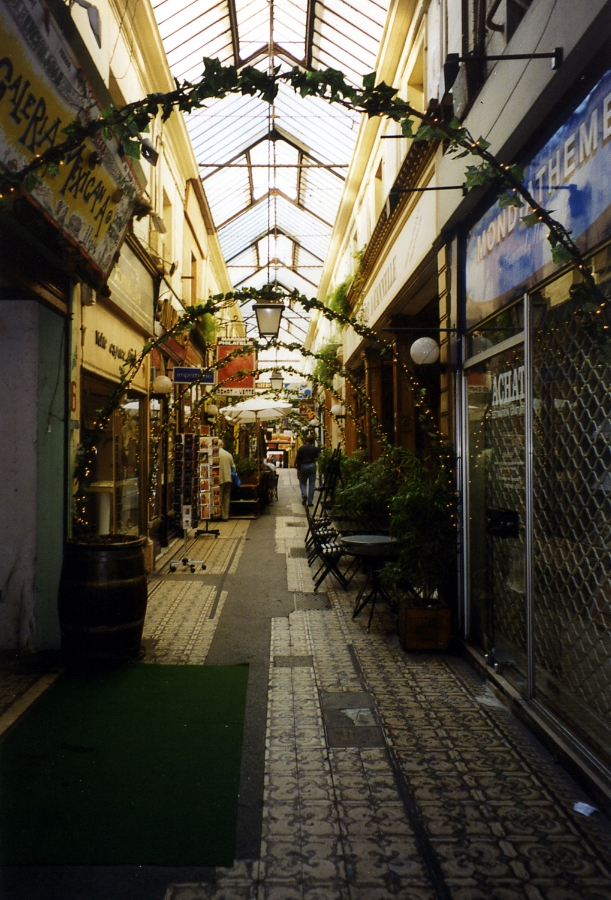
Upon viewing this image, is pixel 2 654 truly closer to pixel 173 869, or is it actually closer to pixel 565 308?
pixel 173 869

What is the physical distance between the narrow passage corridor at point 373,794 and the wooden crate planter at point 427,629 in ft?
0.39

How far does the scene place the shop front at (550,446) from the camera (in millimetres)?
3420

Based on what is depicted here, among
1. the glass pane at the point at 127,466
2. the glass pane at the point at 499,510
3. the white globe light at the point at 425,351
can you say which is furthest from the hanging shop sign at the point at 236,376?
the glass pane at the point at 499,510

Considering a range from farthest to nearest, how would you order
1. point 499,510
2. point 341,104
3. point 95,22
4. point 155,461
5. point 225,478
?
point 225,478, point 155,461, point 95,22, point 499,510, point 341,104

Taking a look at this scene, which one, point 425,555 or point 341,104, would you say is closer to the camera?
point 341,104

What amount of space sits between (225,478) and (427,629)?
31.0 ft

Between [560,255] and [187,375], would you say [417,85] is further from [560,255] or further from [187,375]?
[560,255]

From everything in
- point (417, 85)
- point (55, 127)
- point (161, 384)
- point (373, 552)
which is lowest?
point (373, 552)

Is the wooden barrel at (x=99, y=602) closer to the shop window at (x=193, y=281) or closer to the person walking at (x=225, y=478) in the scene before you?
the person walking at (x=225, y=478)

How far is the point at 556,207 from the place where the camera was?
3.77 metres

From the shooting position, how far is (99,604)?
510 cm

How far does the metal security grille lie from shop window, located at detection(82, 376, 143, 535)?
4.50m

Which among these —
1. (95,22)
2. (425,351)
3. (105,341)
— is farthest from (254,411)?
(95,22)

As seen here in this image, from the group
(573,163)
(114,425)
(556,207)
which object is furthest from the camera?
(114,425)
